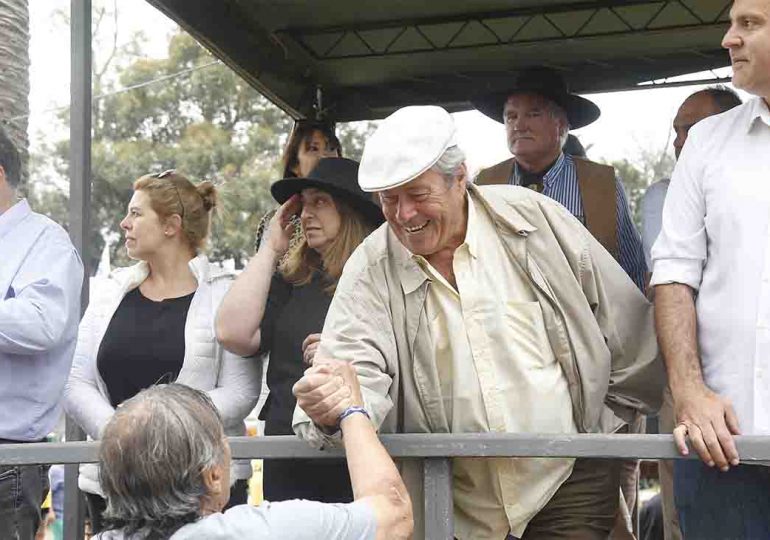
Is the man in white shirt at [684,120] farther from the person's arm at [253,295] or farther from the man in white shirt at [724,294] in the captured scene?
the man in white shirt at [724,294]

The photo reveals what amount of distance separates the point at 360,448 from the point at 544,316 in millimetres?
652

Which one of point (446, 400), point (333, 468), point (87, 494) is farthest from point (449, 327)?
point (87, 494)

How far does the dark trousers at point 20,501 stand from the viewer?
329 centimetres

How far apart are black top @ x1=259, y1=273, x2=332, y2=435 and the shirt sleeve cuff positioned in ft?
4.27

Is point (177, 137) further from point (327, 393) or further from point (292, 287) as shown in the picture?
point (327, 393)

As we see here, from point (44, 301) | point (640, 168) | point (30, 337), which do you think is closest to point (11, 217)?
point (44, 301)

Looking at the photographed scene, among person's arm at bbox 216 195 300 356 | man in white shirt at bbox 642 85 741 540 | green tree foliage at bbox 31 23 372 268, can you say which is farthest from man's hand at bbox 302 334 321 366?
green tree foliage at bbox 31 23 372 268

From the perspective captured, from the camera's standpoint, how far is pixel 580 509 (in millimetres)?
2951

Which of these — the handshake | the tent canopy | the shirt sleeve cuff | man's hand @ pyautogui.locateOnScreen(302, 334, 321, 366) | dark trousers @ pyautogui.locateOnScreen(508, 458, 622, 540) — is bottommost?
dark trousers @ pyautogui.locateOnScreen(508, 458, 622, 540)

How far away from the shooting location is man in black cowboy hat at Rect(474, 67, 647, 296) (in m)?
4.34

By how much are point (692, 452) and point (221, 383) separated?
75.0 inches

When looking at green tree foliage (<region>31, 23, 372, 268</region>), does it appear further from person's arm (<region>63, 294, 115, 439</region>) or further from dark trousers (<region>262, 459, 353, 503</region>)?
dark trousers (<region>262, 459, 353, 503</region>)

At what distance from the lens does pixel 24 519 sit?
3354 mm

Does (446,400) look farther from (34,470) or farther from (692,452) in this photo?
(34,470)
